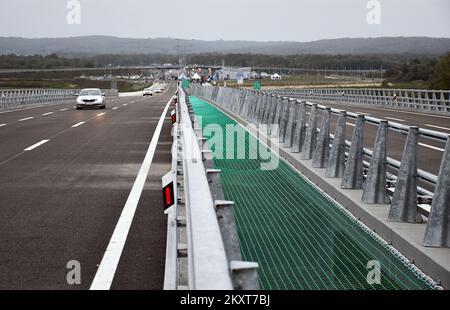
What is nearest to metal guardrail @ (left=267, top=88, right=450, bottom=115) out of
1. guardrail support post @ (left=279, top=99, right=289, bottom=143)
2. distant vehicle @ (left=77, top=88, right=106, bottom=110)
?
distant vehicle @ (left=77, top=88, right=106, bottom=110)

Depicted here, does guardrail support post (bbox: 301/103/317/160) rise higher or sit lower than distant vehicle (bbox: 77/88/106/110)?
higher

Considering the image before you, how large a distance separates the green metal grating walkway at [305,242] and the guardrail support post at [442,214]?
398 millimetres

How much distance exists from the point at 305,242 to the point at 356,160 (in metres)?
3.15

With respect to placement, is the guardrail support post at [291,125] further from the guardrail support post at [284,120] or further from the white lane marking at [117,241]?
the white lane marking at [117,241]

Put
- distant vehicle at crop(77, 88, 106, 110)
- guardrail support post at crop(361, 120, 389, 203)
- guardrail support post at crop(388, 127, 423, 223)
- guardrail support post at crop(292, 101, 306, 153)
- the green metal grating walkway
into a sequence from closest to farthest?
the green metal grating walkway, guardrail support post at crop(388, 127, 423, 223), guardrail support post at crop(361, 120, 389, 203), guardrail support post at crop(292, 101, 306, 153), distant vehicle at crop(77, 88, 106, 110)

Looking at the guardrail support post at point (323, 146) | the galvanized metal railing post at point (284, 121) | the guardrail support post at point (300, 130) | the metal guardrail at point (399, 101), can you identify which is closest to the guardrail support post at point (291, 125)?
the guardrail support post at point (300, 130)

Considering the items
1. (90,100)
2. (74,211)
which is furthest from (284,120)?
(90,100)

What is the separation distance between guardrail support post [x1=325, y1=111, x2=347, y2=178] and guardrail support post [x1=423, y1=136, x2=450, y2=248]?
4808 mm

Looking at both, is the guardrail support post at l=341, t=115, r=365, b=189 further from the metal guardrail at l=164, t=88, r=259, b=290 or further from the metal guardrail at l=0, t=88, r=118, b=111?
the metal guardrail at l=0, t=88, r=118, b=111

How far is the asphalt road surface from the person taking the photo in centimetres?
699

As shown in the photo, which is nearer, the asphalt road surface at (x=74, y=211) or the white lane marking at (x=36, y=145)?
the asphalt road surface at (x=74, y=211)

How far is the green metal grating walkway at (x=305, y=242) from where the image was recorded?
6.42 m

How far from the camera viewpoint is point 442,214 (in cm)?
704
